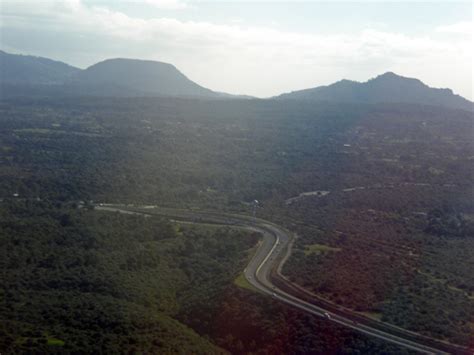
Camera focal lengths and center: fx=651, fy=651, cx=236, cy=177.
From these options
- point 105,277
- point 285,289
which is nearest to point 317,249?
point 285,289

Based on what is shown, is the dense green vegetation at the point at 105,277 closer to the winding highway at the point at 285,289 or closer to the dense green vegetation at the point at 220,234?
the dense green vegetation at the point at 220,234

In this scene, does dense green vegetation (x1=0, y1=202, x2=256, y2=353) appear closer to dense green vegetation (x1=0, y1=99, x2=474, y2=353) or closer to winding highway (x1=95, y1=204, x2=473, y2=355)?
dense green vegetation (x1=0, y1=99, x2=474, y2=353)

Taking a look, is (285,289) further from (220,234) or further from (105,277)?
(220,234)

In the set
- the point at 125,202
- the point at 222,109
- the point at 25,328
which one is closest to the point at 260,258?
the point at 25,328

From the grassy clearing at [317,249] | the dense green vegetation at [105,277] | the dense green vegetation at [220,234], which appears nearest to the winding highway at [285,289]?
the dense green vegetation at [220,234]

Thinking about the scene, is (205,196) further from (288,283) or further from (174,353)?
(174,353)
